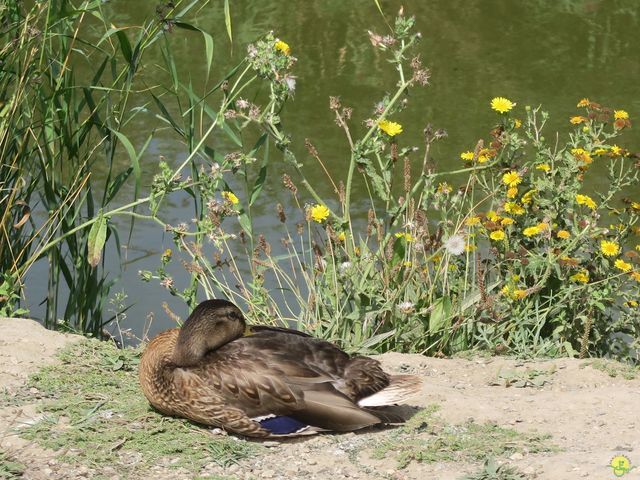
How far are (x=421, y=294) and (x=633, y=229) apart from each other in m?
1.12

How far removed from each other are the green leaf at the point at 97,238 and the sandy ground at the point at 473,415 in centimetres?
42

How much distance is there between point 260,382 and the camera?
509 centimetres

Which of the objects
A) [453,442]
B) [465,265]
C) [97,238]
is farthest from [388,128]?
[453,442]

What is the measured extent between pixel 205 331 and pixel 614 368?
1.96 meters

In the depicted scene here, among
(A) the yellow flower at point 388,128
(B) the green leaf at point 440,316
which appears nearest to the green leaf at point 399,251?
(B) the green leaf at point 440,316

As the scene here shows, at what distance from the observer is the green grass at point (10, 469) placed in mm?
4559

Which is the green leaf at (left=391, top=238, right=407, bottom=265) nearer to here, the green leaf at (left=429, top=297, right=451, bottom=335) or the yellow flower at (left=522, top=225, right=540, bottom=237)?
the green leaf at (left=429, top=297, right=451, bottom=335)

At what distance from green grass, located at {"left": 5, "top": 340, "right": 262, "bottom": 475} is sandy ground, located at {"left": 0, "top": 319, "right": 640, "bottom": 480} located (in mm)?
77

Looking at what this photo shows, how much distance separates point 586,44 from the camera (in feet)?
43.6

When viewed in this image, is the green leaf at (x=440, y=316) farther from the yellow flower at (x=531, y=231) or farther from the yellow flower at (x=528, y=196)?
the yellow flower at (x=528, y=196)

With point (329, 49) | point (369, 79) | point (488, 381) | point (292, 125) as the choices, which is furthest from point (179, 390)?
point (329, 49)

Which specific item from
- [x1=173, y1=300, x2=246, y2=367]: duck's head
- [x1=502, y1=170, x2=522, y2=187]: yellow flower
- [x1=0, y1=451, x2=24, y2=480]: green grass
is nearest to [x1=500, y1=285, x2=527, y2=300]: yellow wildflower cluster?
[x1=502, y1=170, x2=522, y2=187]: yellow flower

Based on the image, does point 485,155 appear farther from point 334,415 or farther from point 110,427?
point 110,427

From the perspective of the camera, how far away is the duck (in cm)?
502
